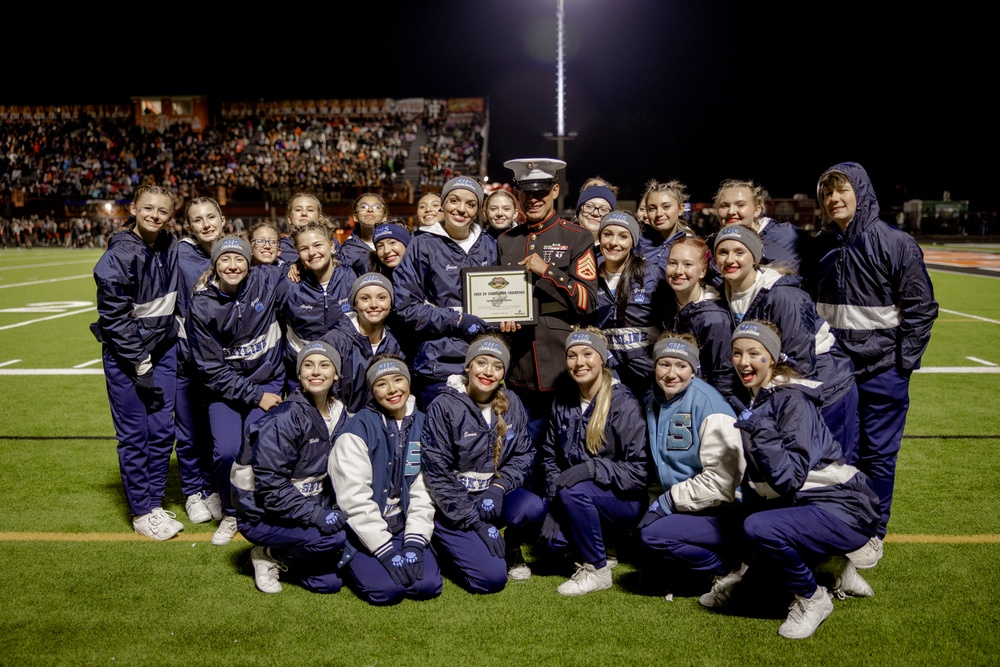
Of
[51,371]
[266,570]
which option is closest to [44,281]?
[51,371]

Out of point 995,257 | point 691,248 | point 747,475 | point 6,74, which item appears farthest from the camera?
point 6,74

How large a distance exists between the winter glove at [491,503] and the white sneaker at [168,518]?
1964 mm

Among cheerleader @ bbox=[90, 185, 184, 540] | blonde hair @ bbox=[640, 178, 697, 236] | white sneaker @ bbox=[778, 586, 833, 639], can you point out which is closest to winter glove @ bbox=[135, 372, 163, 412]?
cheerleader @ bbox=[90, 185, 184, 540]

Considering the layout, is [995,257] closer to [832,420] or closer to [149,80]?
[832,420]

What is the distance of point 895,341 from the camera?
3.70 m

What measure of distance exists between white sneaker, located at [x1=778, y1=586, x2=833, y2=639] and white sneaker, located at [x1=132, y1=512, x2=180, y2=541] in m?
3.41

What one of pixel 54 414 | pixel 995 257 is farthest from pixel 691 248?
pixel 995 257

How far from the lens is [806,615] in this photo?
3.12 meters

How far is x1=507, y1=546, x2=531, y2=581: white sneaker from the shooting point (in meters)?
3.70

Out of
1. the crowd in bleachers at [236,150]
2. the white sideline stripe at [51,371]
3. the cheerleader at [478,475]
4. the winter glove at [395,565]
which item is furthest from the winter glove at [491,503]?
the crowd in bleachers at [236,150]

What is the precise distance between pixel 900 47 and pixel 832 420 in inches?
1518

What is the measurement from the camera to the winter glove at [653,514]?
3.44 meters

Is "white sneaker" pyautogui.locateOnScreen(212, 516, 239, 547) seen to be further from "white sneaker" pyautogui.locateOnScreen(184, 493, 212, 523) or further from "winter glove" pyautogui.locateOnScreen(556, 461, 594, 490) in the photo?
"winter glove" pyautogui.locateOnScreen(556, 461, 594, 490)

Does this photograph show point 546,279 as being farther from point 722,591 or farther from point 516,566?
point 722,591
